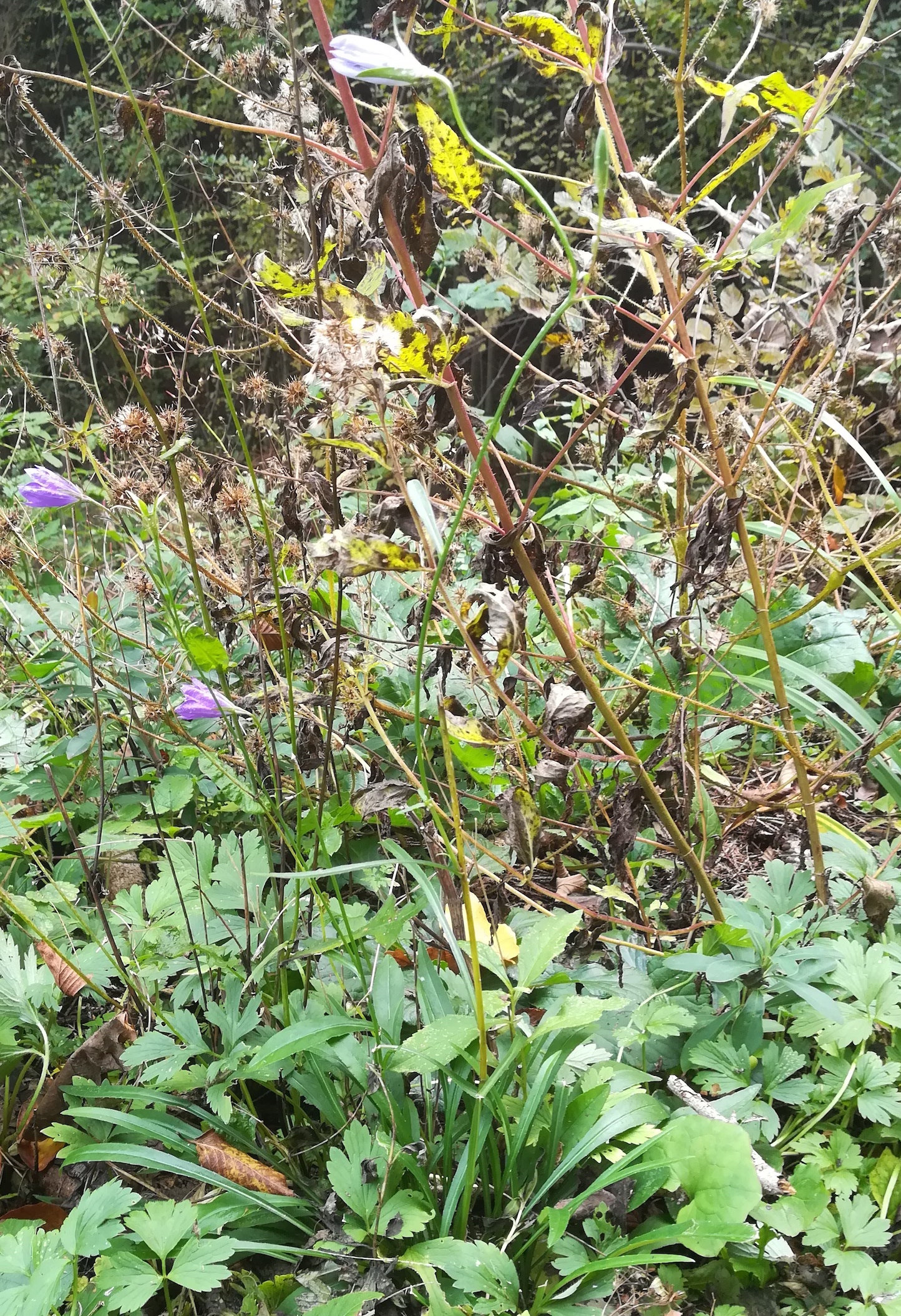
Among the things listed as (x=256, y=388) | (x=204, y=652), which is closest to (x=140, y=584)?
(x=204, y=652)

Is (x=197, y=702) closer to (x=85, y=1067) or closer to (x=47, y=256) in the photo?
(x=85, y=1067)

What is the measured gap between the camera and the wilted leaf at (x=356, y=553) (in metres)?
0.78

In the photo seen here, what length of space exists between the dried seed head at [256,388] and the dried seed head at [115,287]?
0.69ft

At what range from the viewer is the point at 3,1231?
92cm

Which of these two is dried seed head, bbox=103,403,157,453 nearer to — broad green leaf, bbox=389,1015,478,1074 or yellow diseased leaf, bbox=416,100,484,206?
yellow diseased leaf, bbox=416,100,484,206

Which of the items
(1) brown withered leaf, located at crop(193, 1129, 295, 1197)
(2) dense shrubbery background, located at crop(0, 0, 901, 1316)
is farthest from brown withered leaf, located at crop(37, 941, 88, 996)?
(1) brown withered leaf, located at crop(193, 1129, 295, 1197)

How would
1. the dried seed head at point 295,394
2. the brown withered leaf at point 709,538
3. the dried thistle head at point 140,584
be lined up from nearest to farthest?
the brown withered leaf at point 709,538
the dried seed head at point 295,394
the dried thistle head at point 140,584

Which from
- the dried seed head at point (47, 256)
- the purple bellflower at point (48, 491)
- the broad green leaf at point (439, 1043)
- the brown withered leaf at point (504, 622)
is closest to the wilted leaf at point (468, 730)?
the brown withered leaf at point (504, 622)

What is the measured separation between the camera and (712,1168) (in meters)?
0.87

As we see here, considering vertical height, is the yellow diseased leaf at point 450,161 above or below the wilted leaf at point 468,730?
above

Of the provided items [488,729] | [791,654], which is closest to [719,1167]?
[488,729]

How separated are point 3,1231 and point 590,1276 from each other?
62 cm

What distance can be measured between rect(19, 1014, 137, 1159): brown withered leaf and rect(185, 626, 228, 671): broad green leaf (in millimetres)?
448

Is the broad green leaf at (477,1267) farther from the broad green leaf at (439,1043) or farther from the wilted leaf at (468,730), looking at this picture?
the wilted leaf at (468,730)
